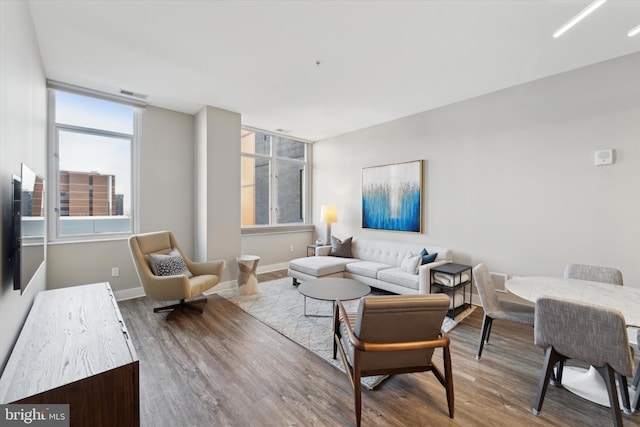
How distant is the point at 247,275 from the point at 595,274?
12.9 feet

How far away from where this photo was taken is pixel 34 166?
94.8 inches

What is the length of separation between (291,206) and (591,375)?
5.05 meters

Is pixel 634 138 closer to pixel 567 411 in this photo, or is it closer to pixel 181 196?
pixel 567 411

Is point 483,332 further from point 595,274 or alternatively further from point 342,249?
point 342,249

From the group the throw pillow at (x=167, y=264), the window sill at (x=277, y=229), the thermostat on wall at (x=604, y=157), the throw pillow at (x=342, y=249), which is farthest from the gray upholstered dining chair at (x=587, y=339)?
→ the window sill at (x=277, y=229)

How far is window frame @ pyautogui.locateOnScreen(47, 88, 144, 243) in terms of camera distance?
11.1ft

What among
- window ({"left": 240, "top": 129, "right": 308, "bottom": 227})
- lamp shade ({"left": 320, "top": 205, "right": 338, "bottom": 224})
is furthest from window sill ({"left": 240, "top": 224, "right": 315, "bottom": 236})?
lamp shade ({"left": 320, "top": 205, "right": 338, "bottom": 224})

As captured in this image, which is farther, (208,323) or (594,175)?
(208,323)

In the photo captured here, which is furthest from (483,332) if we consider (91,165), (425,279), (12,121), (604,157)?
(91,165)

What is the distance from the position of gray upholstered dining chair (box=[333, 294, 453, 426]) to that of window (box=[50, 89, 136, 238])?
3868 millimetres

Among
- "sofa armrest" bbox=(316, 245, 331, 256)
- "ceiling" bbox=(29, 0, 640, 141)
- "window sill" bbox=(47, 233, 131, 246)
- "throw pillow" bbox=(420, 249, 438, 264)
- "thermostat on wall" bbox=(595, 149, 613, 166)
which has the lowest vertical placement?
"sofa armrest" bbox=(316, 245, 331, 256)

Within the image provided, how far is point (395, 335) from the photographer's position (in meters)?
1.70

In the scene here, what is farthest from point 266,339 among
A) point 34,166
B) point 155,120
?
point 155,120

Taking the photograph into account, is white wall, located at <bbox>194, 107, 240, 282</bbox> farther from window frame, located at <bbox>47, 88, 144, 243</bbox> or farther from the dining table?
the dining table
